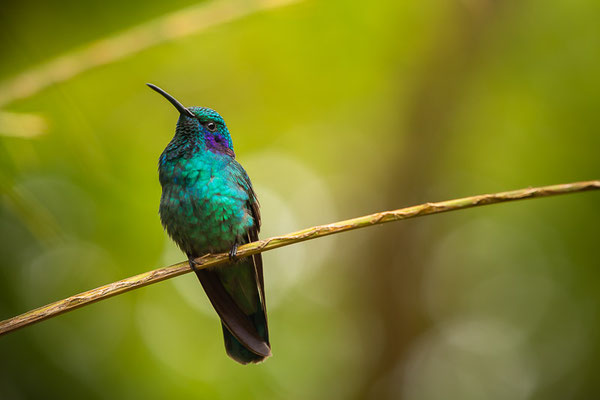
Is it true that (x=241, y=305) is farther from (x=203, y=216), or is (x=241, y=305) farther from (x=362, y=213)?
A: (x=362, y=213)

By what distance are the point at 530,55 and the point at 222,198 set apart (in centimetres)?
374

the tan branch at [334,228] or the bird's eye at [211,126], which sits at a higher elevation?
the bird's eye at [211,126]

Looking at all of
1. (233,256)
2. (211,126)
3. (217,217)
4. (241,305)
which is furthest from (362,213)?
(233,256)

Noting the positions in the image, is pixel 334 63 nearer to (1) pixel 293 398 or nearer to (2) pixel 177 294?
(2) pixel 177 294

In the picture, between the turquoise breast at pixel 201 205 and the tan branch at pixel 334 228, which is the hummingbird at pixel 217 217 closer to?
the turquoise breast at pixel 201 205

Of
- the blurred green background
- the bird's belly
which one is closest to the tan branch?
the bird's belly

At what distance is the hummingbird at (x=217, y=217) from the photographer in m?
2.71

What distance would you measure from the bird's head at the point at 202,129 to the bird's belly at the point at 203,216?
252mm

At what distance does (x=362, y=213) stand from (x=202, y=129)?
334 cm

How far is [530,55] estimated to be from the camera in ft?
16.7

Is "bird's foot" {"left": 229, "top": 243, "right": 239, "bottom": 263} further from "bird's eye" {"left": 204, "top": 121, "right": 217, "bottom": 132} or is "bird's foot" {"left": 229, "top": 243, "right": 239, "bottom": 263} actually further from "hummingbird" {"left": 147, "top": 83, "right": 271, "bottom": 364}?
"bird's eye" {"left": 204, "top": 121, "right": 217, "bottom": 132}

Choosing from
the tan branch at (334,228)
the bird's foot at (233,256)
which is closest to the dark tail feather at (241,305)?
the bird's foot at (233,256)

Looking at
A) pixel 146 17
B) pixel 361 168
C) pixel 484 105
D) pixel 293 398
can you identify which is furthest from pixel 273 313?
pixel 146 17

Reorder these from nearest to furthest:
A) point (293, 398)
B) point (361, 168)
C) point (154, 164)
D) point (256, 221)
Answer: point (256, 221) → point (154, 164) → point (293, 398) → point (361, 168)
